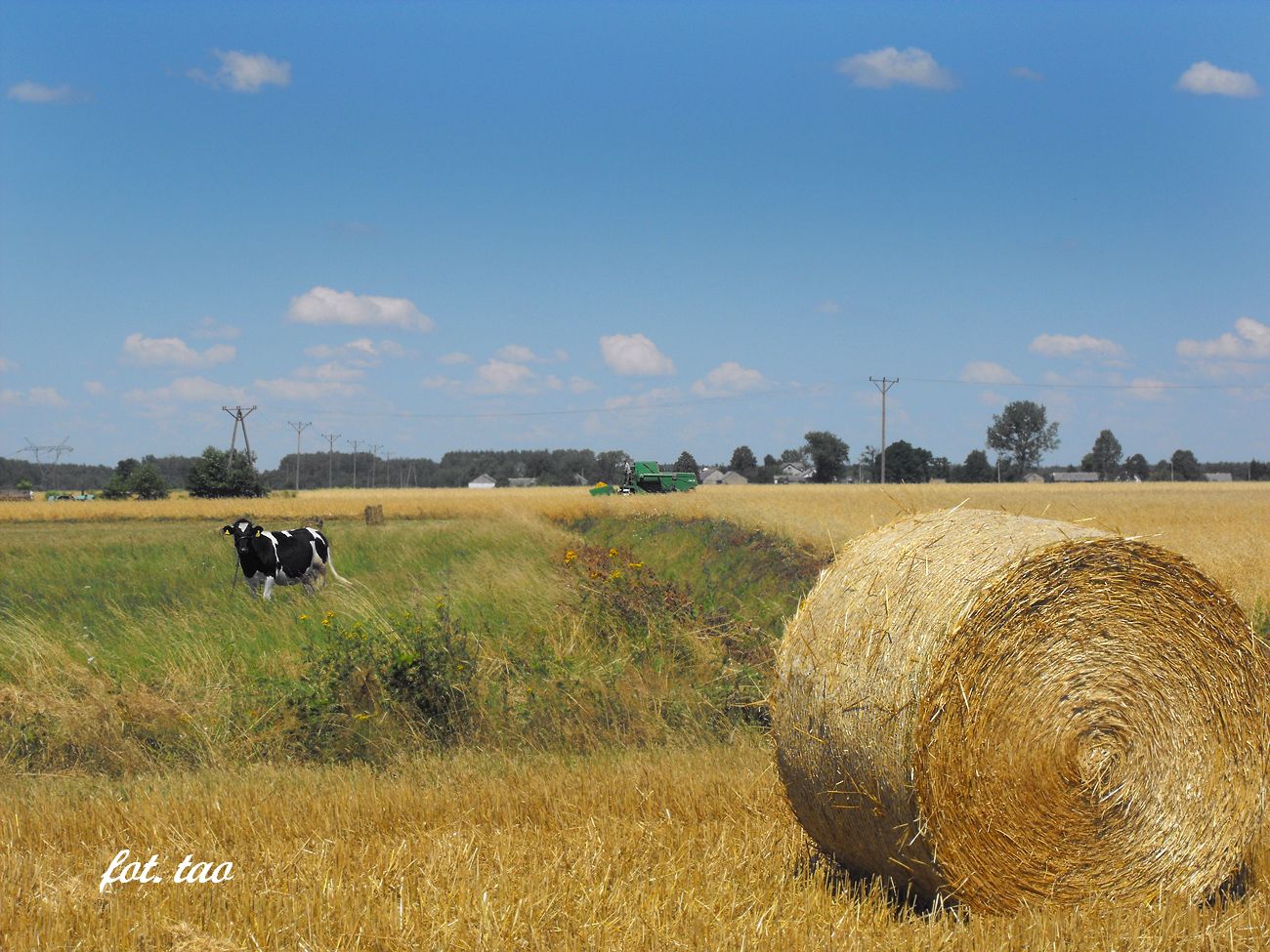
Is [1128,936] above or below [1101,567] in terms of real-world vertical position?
below

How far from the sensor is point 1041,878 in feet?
18.8

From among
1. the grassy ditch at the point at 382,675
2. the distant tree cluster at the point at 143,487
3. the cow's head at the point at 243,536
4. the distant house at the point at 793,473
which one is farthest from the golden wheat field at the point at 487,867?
the distant house at the point at 793,473

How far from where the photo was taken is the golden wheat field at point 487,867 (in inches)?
195

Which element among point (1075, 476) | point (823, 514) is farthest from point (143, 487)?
point (1075, 476)

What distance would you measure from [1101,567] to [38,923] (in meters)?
5.38

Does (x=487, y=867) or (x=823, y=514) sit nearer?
(x=487, y=867)

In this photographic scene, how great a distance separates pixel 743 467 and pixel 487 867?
439ft

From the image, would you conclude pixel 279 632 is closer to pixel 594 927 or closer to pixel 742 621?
pixel 742 621

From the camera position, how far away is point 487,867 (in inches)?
230

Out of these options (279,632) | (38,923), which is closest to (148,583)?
(279,632)

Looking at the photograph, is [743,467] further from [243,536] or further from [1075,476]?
[243,536]

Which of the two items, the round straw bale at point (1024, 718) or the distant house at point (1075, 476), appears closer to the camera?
the round straw bale at point (1024, 718)

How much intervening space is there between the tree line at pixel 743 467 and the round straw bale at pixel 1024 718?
99.1 metres

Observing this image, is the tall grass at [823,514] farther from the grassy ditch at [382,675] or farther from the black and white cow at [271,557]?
the black and white cow at [271,557]
